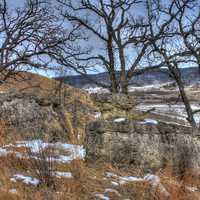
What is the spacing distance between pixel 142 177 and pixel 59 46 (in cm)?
1470

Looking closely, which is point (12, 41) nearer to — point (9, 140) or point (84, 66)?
point (84, 66)

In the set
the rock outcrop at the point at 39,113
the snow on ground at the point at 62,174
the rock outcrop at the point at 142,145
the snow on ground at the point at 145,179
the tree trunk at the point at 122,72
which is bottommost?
the snow on ground at the point at 145,179

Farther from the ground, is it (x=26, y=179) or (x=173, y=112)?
(x=173, y=112)

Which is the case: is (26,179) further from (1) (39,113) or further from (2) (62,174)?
(1) (39,113)

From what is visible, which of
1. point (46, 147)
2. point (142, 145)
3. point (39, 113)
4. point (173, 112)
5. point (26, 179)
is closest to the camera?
point (26, 179)

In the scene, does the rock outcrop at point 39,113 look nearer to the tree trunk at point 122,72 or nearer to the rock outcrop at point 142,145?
the rock outcrop at point 142,145

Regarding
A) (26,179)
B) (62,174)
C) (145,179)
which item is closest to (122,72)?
(145,179)

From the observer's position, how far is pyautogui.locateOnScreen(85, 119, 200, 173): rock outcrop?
7402 mm

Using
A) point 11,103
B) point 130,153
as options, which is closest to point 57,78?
point 11,103

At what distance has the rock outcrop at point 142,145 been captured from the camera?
740 cm

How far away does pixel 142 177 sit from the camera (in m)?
6.84

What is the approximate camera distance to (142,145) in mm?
7504

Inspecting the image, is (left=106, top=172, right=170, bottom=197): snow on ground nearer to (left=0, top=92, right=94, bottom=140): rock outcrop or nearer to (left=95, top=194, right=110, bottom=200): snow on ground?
(left=95, top=194, right=110, bottom=200): snow on ground

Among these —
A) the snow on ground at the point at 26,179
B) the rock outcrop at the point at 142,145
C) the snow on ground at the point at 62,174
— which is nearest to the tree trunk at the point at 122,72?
the rock outcrop at the point at 142,145
